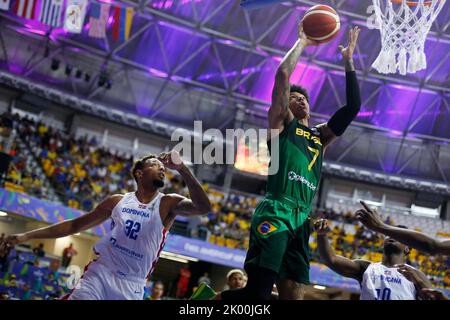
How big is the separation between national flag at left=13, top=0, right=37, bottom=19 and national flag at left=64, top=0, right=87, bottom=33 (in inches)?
48.9

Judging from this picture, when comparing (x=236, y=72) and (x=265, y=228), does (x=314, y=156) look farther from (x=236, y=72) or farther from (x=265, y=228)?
(x=236, y=72)

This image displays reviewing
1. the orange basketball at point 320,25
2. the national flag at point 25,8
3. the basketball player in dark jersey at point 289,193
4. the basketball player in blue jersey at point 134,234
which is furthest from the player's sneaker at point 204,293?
the national flag at point 25,8

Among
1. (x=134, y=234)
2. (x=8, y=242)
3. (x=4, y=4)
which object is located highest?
(x=4, y=4)

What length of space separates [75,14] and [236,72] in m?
7.54

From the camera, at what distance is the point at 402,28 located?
446 inches

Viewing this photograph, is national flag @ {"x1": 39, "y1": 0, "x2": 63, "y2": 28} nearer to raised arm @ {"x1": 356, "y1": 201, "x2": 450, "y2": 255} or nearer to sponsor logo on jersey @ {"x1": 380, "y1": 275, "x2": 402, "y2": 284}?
sponsor logo on jersey @ {"x1": 380, "y1": 275, "x2": 402, "y2": 284}

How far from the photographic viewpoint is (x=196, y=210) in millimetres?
4742

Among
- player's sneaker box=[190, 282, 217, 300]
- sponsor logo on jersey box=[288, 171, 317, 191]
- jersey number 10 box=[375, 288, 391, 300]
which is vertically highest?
sponsor logo on jersey box=[288, 171, 317, 191]

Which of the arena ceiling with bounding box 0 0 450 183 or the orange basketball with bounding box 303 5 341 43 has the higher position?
the arena ceiling with bounding box 0 0 450 183

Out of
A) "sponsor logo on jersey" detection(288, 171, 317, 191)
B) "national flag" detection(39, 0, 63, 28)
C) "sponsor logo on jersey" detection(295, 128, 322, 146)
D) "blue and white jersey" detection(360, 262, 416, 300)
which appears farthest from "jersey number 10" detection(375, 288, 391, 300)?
"national flag" detection(39, 0, 63, 28)

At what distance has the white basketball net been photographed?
11047mm

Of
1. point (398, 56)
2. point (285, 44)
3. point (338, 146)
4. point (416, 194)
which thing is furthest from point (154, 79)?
point (398, 56)

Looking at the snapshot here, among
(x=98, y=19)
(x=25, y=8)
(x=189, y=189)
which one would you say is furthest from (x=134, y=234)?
(x=98, y=19)

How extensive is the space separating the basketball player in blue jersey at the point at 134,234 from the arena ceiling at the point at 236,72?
18467 mm
